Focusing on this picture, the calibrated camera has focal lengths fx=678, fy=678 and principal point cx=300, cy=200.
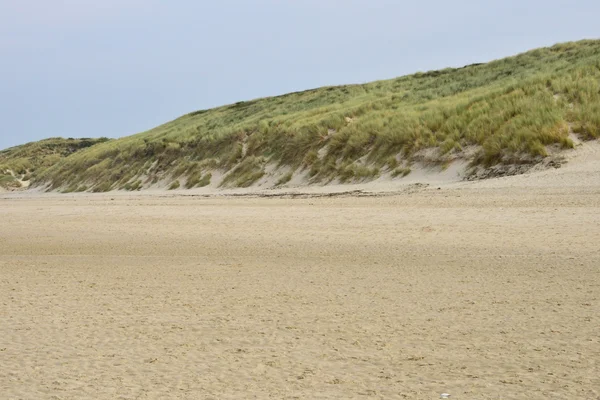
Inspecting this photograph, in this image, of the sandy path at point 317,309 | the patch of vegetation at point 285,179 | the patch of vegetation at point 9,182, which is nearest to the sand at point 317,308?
the sandy path at point 317,309

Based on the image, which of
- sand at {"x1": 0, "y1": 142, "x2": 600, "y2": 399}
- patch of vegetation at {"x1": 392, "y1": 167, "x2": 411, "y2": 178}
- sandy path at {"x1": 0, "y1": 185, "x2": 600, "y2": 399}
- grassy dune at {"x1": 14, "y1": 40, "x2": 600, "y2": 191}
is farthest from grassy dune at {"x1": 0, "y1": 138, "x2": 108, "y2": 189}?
sandy path at {"x1": 0, "y1": 185, "x2": 600, "y2": 399}

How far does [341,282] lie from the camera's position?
21.6 feet

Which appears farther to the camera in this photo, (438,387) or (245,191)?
(245,191)

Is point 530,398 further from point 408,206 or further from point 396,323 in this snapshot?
point 408,206

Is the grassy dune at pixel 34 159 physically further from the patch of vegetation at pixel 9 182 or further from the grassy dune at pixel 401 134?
the grassy dune at pixel 401 134

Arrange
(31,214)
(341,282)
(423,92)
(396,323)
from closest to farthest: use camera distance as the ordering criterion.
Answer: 1. (396,323)
2. (341,282)
3. (31,214)
4. (423,92)

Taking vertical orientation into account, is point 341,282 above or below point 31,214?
below

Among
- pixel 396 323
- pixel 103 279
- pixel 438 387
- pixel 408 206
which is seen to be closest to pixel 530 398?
pixel 438 387

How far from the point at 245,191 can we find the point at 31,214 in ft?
21.6

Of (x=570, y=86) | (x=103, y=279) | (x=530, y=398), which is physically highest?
(x=570, y=86)

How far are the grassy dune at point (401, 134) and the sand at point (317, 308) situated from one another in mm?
6372

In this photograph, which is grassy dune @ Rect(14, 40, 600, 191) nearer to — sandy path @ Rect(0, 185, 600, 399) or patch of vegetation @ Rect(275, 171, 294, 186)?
patch of vegetation @ Rect(275, 171, 294, 186)

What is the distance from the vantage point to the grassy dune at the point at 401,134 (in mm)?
17375

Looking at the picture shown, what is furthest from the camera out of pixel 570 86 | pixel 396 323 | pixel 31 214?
pixel 570 86
